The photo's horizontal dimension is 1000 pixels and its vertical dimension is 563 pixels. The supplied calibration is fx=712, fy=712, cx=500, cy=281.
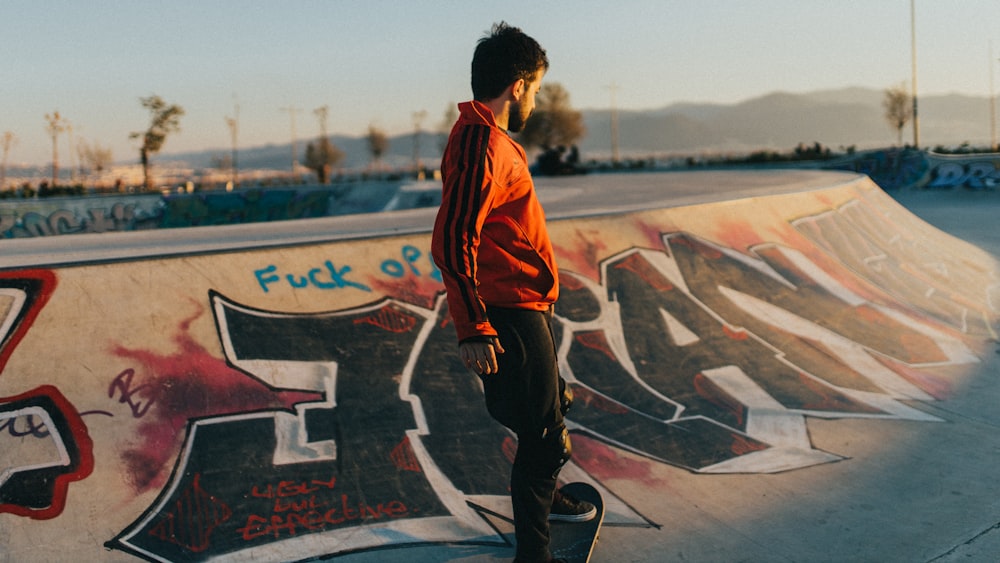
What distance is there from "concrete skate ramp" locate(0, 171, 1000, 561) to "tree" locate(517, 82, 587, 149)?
65741 millimetres

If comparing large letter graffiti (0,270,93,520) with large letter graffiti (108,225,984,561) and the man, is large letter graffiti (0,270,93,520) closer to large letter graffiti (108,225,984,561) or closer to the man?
large letter graffiti (108,225,984,561)

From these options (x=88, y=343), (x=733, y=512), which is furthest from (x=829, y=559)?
(x=88, y=343)

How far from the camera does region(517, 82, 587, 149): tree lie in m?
71.8

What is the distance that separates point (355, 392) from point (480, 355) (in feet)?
7.15

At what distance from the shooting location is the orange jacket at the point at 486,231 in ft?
8.82

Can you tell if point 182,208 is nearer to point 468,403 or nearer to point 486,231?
point 468,403

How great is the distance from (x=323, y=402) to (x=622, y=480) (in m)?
1.95

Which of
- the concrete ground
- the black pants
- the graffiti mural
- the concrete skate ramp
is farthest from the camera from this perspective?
the graffiti mural

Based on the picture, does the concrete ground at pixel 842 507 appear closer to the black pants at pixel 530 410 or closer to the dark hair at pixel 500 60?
the black pants at pixel 530 410

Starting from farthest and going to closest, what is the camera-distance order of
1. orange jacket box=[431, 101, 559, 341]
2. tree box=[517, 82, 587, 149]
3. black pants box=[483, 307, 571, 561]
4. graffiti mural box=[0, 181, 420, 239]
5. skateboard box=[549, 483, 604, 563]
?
tree box=[517, 82, 587, 149]
graffiti mural box=[0, 181, 420, 239]
skateboard box=[549, 483, 604, 563]
black pants box=[483, 307, 571, 561]
orange jacket box=[431, 101, 559, 341]

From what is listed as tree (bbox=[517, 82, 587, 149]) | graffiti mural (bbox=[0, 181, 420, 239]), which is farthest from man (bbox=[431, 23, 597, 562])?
tree (bbox=[517, 82, 587, 149])

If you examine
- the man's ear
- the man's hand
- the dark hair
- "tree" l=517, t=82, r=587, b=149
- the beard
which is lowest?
the man's hand

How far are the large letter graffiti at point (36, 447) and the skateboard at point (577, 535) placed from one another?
249 centimetres

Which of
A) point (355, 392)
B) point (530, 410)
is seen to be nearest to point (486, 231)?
point (530, 410)
